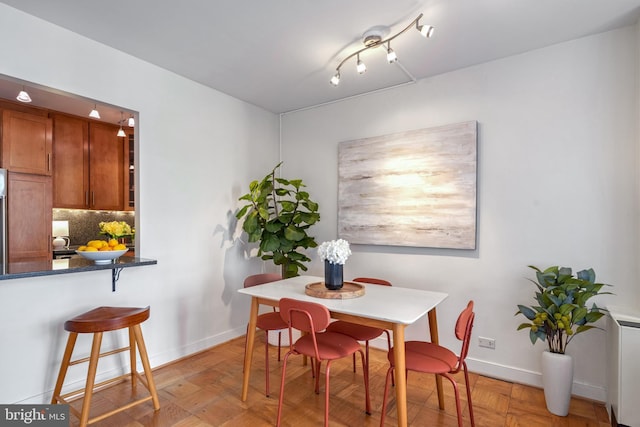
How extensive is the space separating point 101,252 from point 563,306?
10.2 feet

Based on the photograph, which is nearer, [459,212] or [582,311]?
[582,311]

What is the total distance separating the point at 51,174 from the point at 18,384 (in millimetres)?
2461

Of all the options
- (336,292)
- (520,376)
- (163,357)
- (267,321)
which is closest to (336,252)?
(336,292)

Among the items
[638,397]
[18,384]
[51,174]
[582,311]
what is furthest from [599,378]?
[51,174]

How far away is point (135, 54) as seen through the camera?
2.71 meters

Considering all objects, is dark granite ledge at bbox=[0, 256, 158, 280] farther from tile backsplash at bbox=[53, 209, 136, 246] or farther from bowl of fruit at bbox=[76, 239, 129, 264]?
tile backsplash at bbox=[53, 209, 136, 246]

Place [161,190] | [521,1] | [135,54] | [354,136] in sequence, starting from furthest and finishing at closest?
[354,136] → [161,190] → [135,54] → [521,1]

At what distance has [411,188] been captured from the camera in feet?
10.1

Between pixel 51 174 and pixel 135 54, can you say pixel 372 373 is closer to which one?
pixel 135 54

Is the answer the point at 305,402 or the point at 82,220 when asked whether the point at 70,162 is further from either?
the point at 305,402

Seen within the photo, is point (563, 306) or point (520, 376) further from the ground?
point (563, 306)

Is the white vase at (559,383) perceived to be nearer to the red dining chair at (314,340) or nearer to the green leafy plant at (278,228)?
the red dining chair at (314,340)

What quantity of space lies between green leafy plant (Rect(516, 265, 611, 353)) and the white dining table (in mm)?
672
